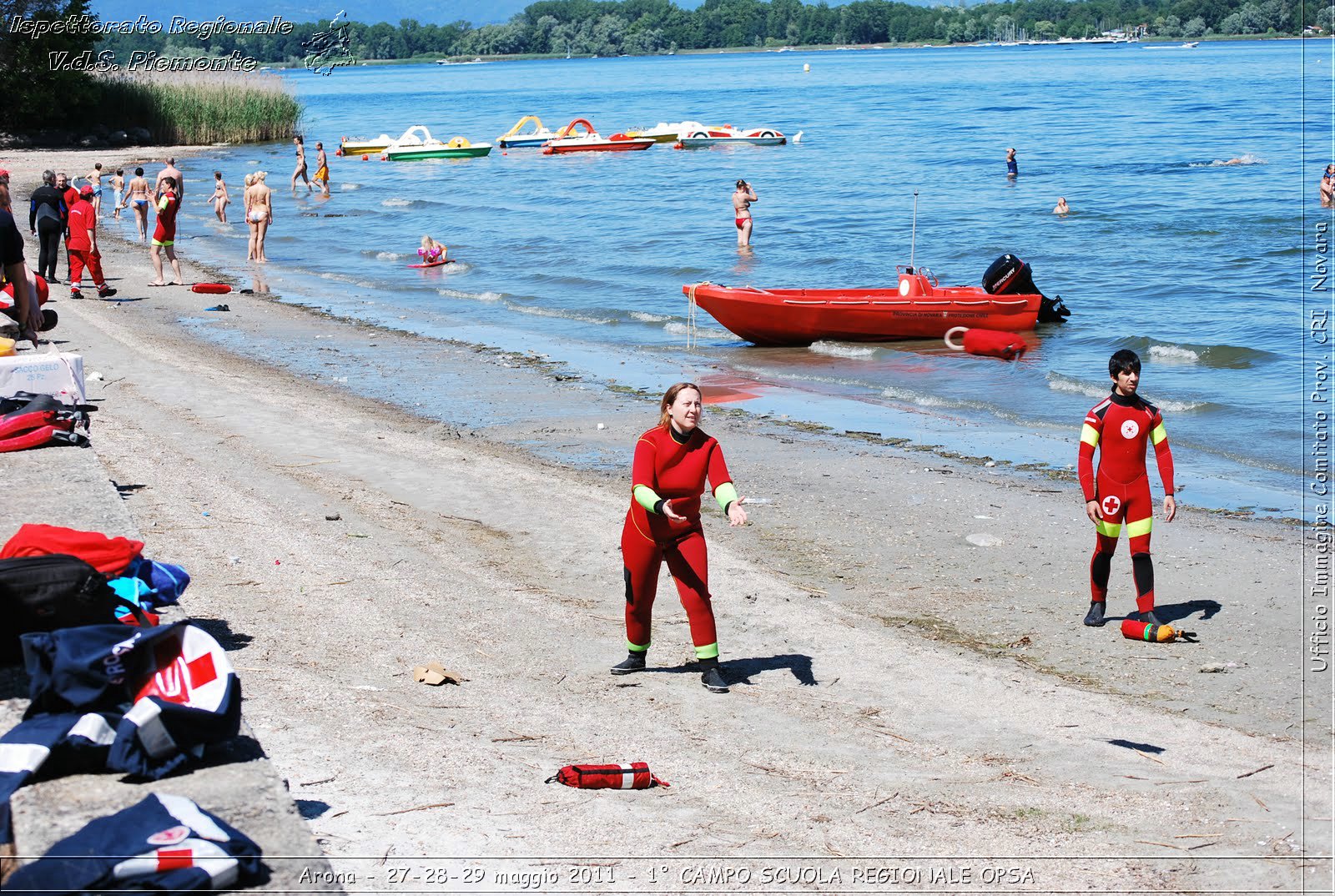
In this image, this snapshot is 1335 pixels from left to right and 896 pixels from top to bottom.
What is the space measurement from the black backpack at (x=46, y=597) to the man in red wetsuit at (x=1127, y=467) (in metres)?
5.27

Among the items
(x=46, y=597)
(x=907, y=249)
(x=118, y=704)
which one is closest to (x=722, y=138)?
(x=907, y=249)

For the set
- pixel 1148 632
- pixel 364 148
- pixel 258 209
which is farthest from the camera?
pixel 364 148

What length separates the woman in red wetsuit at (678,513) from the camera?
20.6 feet

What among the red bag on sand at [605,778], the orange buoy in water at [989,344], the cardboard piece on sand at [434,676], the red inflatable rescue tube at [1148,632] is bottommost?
the red inflatable rescue tube at [1148,632]

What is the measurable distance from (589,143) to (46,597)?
53.2 metres

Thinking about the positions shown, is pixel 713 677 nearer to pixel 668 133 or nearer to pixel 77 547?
pixel 77 547

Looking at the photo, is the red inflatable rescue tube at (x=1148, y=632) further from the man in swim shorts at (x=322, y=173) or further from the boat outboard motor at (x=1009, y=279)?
the man in swim shorts at (x=322, y=173)

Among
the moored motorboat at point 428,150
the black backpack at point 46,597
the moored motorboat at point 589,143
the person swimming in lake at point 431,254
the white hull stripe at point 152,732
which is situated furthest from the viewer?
the moored motorboat at point 589,143

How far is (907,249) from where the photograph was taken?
29344 millimetres

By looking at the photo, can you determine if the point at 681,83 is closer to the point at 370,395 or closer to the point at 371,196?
the point at 371,196

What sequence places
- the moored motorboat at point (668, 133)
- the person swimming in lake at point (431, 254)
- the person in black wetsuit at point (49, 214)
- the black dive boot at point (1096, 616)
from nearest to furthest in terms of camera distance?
the black dive boot at point (1096, 616), the person in black wetsuit at point (49, 214), the person swimming in lake at point (431, 254), the moored motorboat at point (668, 133)

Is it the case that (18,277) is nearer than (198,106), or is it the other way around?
(18,277)

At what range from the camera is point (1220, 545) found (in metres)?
9.57

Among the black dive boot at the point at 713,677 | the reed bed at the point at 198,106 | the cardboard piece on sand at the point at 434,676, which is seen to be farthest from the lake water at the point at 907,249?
the cardboard piece on sand at the point at 434,676
